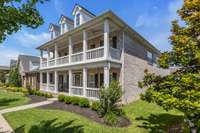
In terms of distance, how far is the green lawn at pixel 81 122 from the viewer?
982 centimetres

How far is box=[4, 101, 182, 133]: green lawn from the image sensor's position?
387 inches

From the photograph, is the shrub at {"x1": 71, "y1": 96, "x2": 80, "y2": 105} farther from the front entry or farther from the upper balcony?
the front entry

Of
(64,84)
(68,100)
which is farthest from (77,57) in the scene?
(64,84)

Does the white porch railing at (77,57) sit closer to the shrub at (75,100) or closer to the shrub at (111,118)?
the shrub at (75,100)

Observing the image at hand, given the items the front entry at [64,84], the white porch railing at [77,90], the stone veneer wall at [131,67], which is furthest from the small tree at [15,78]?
the stone veneer wall at [131,67]

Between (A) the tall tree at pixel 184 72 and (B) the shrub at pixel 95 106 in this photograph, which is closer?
(A) the tall tree at pixel 184 72

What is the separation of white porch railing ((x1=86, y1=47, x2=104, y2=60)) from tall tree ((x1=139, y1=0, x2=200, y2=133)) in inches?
304

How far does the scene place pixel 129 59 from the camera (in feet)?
59.8

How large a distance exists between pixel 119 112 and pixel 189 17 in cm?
705

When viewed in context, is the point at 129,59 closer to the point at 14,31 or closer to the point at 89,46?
the point at 89,46

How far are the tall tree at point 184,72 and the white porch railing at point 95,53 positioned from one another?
7713 mm

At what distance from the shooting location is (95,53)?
16.6 m

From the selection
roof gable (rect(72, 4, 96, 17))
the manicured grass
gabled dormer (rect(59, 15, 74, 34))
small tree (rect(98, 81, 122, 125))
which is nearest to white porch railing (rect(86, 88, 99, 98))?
small tree (rect(98, 81, 122, 125))

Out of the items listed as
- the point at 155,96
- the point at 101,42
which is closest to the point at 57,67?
the point at 101,42
